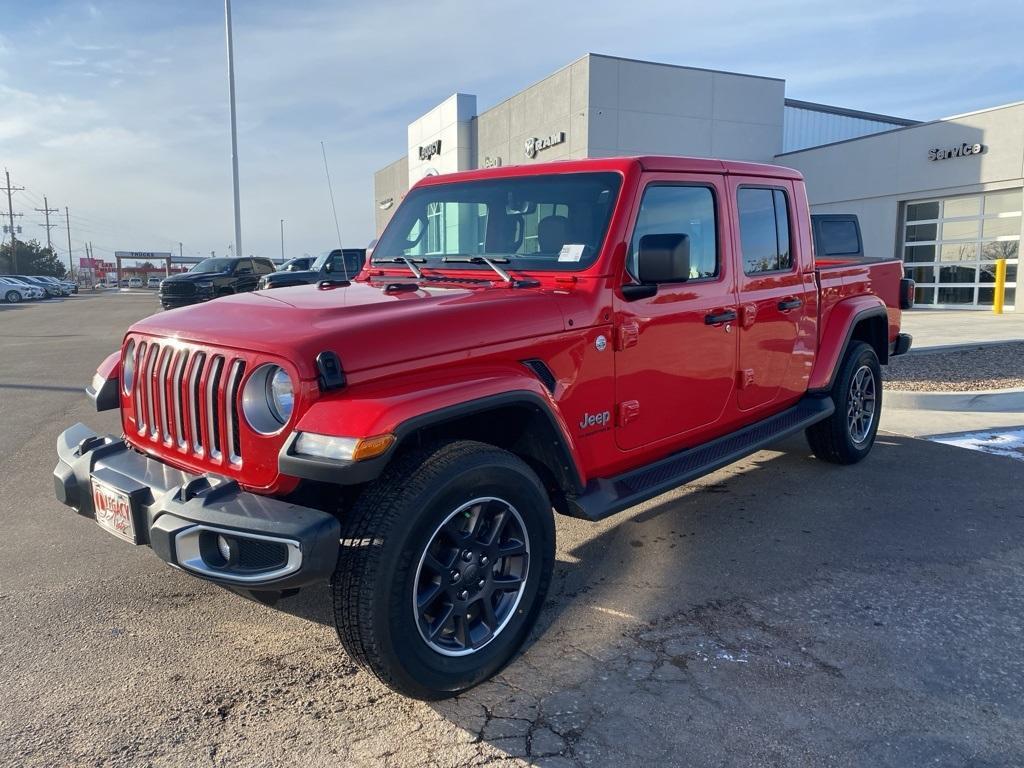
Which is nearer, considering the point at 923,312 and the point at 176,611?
the point at 176,611

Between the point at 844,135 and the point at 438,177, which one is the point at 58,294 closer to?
the point at 844,135

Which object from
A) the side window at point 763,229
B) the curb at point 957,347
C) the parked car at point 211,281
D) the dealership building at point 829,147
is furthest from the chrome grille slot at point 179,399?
the dealership building at point 829,147

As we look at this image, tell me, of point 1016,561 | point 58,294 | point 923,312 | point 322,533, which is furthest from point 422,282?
point 58,294

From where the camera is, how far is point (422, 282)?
3.80 m

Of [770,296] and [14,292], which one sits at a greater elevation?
[770,296]

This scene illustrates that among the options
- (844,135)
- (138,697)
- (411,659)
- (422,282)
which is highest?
(844,135)

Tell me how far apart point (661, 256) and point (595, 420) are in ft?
2.48

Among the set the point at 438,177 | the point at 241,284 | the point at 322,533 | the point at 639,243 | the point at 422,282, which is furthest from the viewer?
the point at 241,284

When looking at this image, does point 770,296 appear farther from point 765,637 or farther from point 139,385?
point 139,385

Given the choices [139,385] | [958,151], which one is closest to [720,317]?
[139,385]

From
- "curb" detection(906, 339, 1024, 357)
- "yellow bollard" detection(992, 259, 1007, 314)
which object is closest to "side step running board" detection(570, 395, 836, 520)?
"curb" detection(906, 339, 1024, 357)

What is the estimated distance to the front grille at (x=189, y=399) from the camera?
271cm

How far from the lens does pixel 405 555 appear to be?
2.50m

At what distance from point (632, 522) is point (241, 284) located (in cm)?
1930
